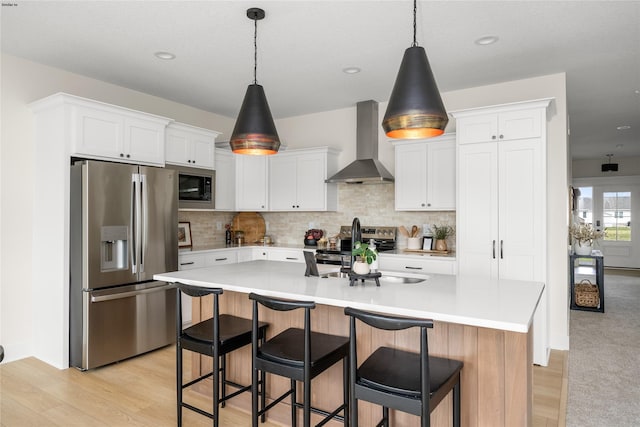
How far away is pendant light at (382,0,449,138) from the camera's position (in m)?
2.04

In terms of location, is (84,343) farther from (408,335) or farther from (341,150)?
(341,150)

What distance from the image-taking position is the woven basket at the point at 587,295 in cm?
584

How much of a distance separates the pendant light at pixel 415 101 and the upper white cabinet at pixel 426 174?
2.48 m

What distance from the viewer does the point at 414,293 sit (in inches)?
88.7

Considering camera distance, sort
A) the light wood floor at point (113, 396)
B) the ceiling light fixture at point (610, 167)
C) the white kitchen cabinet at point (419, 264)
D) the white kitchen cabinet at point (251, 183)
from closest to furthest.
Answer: the light wood floor at point (113, 396)
the white kitchen cabinet at point (419, 264)
the white kitchen cabinet at point (251, 183)
the ceiling light fixture at point (610, 167)

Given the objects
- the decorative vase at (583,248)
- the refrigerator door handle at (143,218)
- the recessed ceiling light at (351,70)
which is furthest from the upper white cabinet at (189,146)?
the decorative vase at (583,248)

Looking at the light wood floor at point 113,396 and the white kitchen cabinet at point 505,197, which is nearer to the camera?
the light wood floor at point 113,396

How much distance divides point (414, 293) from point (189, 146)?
139 inches

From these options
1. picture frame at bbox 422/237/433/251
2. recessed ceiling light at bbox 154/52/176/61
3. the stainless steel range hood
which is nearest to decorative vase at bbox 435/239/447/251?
picture frame at bbox 422/237/433/251

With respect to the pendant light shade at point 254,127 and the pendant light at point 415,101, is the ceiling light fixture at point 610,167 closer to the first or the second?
the pendant light at point 415,101

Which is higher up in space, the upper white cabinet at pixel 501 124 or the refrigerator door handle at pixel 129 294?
the upper white cabinet at pixel 501 124

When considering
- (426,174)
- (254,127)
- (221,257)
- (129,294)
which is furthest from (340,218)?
(254,127)

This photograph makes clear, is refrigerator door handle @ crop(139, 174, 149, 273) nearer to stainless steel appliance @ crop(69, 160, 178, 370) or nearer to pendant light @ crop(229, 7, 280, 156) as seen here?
stainless steel appliance @ crop(69, 160, 178, 370)

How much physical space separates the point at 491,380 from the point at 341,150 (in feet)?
13.1
